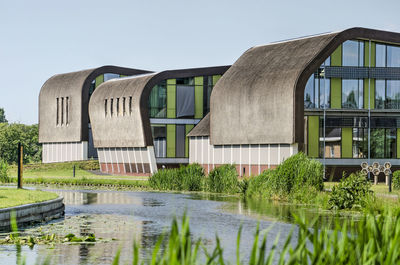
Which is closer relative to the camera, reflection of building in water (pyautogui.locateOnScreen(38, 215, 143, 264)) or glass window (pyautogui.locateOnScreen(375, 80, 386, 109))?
reflection of building in water (pyautogui.locateOnScreen(38, 215, 143, 264))

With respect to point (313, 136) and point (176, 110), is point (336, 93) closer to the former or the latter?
point (313, 136)

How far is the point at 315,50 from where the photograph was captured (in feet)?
156

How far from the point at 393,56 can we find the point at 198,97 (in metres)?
21.3

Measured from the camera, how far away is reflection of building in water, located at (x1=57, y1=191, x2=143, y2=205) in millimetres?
36812

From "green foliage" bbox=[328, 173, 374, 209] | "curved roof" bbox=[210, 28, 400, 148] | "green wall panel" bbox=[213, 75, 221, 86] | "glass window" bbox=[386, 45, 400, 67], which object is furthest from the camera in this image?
"green wall panel" bbox=[213, 75, 221, 86]

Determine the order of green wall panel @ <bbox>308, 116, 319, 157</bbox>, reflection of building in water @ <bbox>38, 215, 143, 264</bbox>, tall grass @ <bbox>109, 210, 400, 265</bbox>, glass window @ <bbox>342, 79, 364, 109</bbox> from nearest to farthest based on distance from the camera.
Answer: tall grass @ <bbox>109, 210, 400, 265</bbox>, reflection of building in water @ <bbox>38, 215, 143, 264</bbox>, green wall panel @ <bbox>308, 116, 319, 157</bbox>, glass window @ <bbox>342, 79, 364, 109</bbox>

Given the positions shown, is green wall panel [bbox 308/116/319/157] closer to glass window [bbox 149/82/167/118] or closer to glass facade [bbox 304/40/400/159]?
glass facade [bbox 304/40/400/159]

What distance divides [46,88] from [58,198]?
57571 millimetres

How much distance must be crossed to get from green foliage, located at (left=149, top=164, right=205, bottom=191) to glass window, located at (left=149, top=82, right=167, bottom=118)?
18585 millimetres

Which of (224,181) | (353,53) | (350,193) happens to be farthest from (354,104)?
(350,193)

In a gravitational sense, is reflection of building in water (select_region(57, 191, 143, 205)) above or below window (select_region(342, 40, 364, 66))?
below

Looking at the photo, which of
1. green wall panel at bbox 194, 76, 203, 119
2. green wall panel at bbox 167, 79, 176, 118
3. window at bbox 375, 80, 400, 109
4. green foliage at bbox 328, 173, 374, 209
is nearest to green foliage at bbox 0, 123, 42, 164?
green wall panel at bbox 167, 79, 176, 118

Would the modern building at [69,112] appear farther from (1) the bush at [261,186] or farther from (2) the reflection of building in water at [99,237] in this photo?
(2) the reflection of building in water at [99,237]

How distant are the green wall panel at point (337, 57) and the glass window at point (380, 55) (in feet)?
8.83
